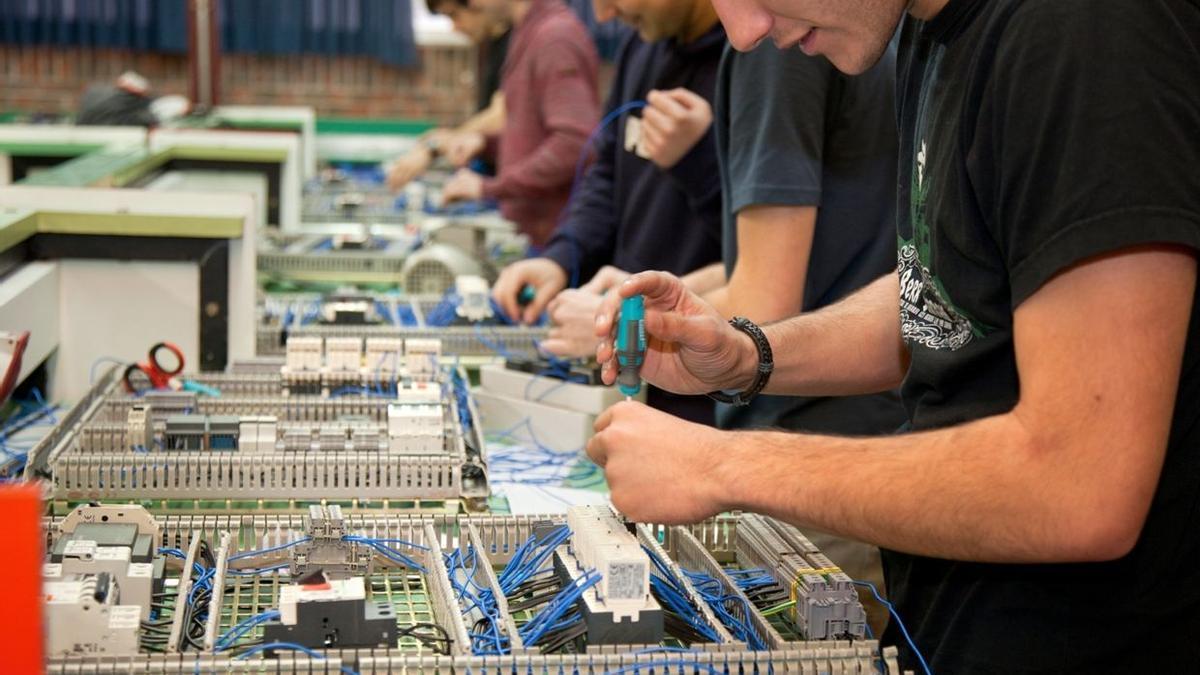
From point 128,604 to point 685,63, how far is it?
138 cm

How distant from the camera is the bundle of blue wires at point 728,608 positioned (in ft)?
3.82

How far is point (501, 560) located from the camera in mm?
1357

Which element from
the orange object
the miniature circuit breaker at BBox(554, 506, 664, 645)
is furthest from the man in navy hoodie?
the orange object

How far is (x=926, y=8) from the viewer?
A: 42.4 inches

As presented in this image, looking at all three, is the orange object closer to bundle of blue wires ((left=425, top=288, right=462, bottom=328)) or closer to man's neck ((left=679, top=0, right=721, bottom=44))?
man's neck ((left=679, top=0, right=721, bottom=44))

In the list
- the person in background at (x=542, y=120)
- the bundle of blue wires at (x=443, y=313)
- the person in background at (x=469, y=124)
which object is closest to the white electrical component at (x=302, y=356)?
the bundle of blue wires at (x=443, y=313)

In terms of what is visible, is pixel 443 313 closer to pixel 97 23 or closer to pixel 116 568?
pixel 116 568

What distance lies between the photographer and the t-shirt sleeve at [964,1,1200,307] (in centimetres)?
87

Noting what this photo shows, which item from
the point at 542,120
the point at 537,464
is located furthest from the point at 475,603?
the point at 542,120

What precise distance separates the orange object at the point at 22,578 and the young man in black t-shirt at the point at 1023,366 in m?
0.47

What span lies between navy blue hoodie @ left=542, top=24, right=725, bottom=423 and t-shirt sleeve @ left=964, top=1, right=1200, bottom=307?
118 cm

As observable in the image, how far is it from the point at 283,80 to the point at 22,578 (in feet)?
26.4

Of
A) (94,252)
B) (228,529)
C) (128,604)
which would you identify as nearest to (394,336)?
(94,252)

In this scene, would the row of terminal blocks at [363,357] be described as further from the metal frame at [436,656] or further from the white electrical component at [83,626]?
the white electrical component at [83,626]
